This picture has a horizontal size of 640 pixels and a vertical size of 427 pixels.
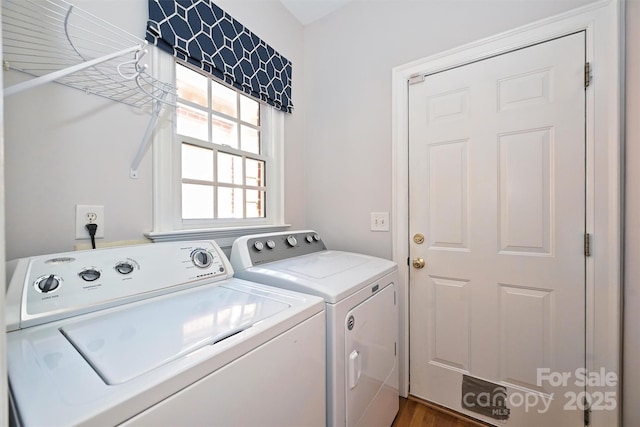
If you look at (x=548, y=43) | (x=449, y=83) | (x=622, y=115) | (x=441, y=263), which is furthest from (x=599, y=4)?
(x=441, y=263)

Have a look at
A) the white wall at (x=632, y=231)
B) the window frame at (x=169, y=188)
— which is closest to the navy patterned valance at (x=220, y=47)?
the window frame at (x=169, y=188)

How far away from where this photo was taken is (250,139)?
1.95 metres

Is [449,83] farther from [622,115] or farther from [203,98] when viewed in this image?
[203,98]

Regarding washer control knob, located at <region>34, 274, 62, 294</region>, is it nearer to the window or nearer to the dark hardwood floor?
the window

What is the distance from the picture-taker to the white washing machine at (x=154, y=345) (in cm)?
48

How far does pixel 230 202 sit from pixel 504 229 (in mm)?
1694

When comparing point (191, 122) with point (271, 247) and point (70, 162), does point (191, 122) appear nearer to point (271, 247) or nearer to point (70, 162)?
point (70, 162)

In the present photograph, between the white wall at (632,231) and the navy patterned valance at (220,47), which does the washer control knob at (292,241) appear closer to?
the navy patterned valance at (220,47)

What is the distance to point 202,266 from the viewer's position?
116cm

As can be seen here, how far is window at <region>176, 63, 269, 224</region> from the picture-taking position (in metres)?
1.50

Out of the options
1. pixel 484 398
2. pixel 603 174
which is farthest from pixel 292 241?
pixel 603 174

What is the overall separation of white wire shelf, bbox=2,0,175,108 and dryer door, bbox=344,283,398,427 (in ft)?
4.36

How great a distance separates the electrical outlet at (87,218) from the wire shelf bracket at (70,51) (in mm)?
214

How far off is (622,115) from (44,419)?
2194 mm
